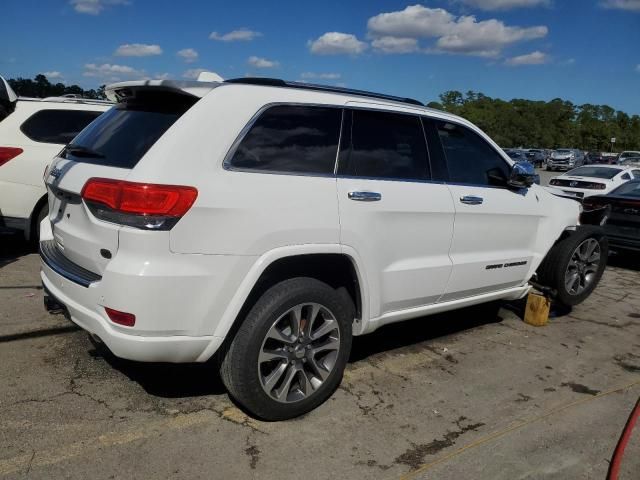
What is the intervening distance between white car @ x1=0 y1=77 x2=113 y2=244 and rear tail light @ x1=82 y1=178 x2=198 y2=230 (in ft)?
13.5

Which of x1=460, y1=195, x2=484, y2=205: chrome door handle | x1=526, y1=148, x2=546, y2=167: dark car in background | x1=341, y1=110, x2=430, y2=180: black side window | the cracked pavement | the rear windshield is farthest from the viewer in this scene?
x1=526, y1=148, x2=546, y2=167: dark car in background

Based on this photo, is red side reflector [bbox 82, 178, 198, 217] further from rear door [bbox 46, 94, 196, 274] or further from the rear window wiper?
the rear window wiper

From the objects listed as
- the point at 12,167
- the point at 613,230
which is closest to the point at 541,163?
the point at 613,230

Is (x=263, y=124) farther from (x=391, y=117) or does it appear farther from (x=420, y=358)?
(x=420, y=358)

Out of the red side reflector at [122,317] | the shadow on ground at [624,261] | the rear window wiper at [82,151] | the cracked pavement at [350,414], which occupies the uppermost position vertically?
the rear window wiper at [82,151]

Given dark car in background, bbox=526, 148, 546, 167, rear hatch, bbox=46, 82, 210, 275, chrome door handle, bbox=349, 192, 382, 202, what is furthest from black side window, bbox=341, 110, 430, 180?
dark car in background, bbox=526, 148, 546, 167

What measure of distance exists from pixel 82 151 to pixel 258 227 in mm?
1274

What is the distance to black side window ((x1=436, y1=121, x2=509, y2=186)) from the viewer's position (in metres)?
4.33

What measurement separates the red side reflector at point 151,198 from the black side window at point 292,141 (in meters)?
0.36

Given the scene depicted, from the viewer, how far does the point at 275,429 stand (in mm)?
3268

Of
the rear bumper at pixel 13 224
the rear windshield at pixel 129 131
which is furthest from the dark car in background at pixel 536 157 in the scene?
the rear windshield at pixel 129 131

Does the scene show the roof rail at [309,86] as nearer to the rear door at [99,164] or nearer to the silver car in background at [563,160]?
the rear door at [99,164]

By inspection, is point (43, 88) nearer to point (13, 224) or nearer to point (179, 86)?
point (13, 224)

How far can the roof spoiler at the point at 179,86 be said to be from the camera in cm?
313
